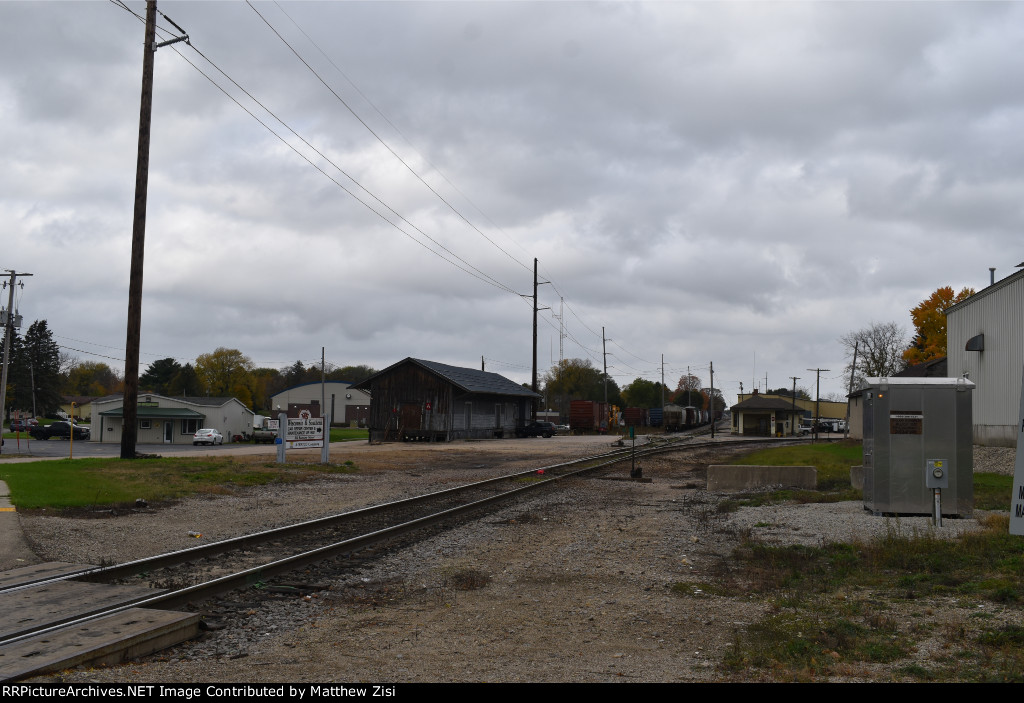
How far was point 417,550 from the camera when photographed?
38.0 ft

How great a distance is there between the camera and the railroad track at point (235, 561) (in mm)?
7528

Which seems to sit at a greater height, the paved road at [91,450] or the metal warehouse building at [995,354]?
the metal warehouse building at [995,354]

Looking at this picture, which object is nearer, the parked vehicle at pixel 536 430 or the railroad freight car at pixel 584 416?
the parked vehicle at pixel 536 430

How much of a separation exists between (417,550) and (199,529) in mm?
4216

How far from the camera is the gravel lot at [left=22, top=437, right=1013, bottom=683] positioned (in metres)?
6.14

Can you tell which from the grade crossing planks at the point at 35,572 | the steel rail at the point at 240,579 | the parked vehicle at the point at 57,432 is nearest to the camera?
the steel rail at the point at 240,579

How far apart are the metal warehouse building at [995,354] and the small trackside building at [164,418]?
58.8m

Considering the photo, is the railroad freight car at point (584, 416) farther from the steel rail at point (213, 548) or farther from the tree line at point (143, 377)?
the steel rail at point (213, 548)

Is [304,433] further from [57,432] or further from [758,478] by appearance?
[57,432]

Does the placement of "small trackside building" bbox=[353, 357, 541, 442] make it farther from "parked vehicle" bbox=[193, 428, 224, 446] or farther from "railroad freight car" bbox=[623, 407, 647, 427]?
"railroad freight car" bbox=[623, 407, 647, 427]

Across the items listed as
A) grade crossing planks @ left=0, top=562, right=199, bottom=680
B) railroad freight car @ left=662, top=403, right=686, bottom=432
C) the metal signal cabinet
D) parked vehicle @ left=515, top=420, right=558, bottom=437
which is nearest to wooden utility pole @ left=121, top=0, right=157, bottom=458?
grade crossing planks @ left=0, top=562, right=199, bottom=680

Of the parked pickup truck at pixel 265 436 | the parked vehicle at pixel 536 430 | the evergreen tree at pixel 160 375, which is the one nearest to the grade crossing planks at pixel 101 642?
the parked vehicle at pixel 536 430

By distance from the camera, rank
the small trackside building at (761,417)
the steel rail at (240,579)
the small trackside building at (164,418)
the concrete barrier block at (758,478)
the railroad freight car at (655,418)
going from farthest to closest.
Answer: the railroad freight car at (655,418) < the small trackside building at (761,417) < the small trackside building at (164,418) < the concrete barrier block at (758,478) < the steel rail at (240,579)

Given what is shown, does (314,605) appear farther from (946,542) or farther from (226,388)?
(226,388)
